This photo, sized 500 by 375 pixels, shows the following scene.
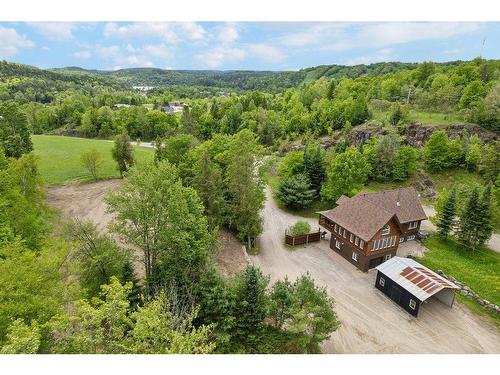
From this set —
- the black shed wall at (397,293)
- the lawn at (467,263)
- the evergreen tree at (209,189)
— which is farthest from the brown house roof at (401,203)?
the evergreen tree at (209,189)

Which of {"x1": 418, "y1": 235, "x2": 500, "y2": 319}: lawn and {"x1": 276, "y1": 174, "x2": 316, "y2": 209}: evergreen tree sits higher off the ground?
{"x1": 276, "y1": 174, "x2": 316, "y2": 209}: evergreen tree

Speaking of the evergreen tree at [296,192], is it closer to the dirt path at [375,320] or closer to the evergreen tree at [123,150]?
the dirt path at [375,320]

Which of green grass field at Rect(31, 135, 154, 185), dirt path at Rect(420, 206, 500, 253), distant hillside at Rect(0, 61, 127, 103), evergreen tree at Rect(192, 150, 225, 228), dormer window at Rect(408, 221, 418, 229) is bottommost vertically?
dirt path at Rect(420, 206, 500, 253)

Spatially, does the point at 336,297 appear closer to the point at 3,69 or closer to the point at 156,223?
the point at 156,223

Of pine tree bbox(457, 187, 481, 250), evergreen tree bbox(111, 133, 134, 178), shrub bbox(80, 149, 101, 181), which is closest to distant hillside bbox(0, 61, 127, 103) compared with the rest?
shrub bbox(80, 149, 101, 181)

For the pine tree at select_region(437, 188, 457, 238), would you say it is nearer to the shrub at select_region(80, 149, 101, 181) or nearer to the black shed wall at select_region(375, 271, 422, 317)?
the black shed wall at select_region(375, 271, 422, 317)

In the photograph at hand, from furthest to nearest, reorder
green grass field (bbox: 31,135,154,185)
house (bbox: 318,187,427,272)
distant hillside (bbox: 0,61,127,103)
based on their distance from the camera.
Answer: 1. distant hillside (bbox: 0,61,127,103)
2. green grass field (bbox: 31,135,154,185)
3. house (bbox: 318,187,427,272)
